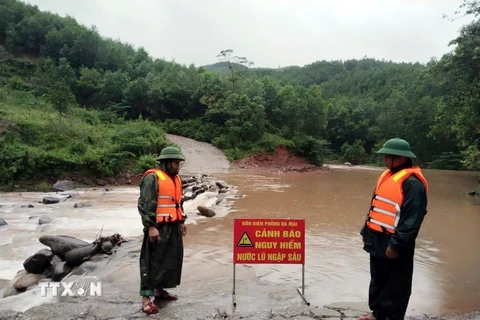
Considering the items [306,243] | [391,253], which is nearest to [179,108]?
[306,243]

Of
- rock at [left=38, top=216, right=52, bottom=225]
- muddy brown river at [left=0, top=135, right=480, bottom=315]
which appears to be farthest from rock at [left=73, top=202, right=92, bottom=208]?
rock at [left=38, top=216, right=52, bottom=225]

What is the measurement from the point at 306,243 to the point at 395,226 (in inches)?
183

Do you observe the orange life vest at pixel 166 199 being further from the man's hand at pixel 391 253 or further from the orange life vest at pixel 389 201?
the man's hand at pixel 391 253

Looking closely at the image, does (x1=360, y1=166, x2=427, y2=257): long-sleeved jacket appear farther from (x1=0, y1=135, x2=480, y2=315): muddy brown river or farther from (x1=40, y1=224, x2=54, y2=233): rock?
(x1=40, y1=224, x2=54, y2=233): rock

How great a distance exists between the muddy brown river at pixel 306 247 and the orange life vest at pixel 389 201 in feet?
4.86

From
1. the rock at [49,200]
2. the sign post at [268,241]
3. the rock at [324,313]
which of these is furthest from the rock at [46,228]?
the rock at [324,313]

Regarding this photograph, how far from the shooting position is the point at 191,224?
9383mm

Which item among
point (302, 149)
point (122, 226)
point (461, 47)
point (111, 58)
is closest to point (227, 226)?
point (122, 226)

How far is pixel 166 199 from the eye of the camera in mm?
4285

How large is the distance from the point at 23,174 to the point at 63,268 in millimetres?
14502

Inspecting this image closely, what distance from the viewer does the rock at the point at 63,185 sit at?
1766cm

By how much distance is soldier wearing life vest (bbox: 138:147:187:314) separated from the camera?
4188 millimetres

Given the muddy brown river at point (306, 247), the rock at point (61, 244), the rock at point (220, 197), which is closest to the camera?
the muddy brown river at point (306, 247)

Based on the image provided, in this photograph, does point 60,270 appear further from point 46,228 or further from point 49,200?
point 49,200
